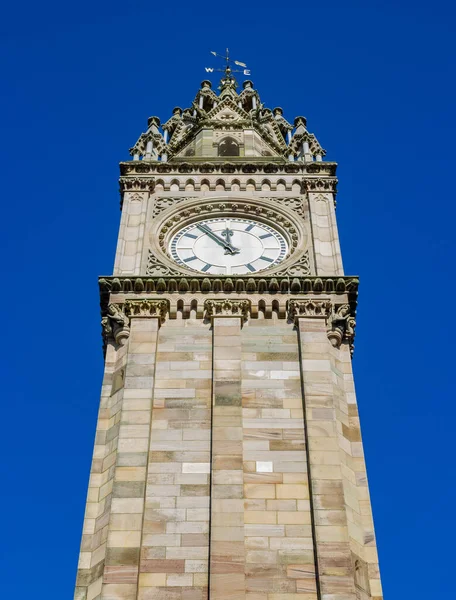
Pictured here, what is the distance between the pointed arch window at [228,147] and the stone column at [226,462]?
1366cm

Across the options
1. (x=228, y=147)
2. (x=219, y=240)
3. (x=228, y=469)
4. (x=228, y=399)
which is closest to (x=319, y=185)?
(x=219, y=240)

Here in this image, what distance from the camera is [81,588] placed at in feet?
80.3

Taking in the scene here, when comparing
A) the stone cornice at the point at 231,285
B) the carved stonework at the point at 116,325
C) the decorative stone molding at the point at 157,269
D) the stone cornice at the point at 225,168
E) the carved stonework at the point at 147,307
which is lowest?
the carved stonework at the point at 116,325

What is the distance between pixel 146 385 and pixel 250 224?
940cm

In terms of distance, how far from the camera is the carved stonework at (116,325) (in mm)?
30219

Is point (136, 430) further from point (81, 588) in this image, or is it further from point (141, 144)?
point (141, 144)

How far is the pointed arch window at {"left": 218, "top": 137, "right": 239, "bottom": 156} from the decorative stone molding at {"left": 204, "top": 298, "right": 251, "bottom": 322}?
13.5 m

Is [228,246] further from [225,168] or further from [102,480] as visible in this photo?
[102,480]

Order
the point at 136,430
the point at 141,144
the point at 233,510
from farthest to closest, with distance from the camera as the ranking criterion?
the point at 141,144 → the point at 136,430 → the point at 233,510

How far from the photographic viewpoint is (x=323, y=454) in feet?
87.3

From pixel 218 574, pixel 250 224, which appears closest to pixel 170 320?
pixel 250 224

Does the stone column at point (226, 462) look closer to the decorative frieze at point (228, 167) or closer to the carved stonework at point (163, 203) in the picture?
the carved stonework at point (163, 203)

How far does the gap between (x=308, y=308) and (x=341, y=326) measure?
100 centimetres

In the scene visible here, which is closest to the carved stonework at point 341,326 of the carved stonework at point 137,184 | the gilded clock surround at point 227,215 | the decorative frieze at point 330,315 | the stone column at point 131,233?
the decorative frieze at point 330,315
